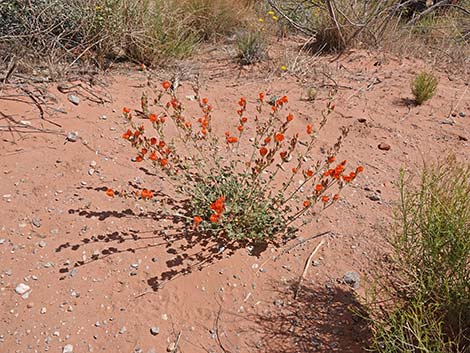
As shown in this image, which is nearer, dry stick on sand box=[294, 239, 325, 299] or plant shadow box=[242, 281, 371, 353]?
plant shadow box=[242, 281, 371, 353]

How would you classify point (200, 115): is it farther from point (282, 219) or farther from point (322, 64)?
point (322, 64)

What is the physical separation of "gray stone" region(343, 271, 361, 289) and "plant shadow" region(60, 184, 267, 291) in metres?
0.46

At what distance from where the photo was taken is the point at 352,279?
2055 mm

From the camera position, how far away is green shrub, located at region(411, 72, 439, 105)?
3.53 meters

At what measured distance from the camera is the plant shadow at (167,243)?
201cm

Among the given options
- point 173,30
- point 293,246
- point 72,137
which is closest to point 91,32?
point 173,30

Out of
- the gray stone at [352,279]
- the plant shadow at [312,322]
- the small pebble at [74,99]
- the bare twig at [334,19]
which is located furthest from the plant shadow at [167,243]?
the bare twig at [334,19]

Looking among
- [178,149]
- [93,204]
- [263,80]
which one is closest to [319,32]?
[263,80]

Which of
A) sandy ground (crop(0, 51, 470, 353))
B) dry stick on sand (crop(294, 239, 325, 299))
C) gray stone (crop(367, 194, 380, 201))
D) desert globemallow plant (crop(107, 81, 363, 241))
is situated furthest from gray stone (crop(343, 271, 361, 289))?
gray stone (crop(367, 194, 380, 201))

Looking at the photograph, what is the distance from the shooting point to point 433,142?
10.6 ft

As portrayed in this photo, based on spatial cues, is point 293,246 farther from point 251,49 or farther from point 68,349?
point 251,49

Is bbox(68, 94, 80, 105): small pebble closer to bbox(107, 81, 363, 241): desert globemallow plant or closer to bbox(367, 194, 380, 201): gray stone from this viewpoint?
bbox(107, 81, 363, 241): desert globemallow plant

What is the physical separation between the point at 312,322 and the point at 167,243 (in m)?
0.84

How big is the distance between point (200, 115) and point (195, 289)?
5.47 ft
